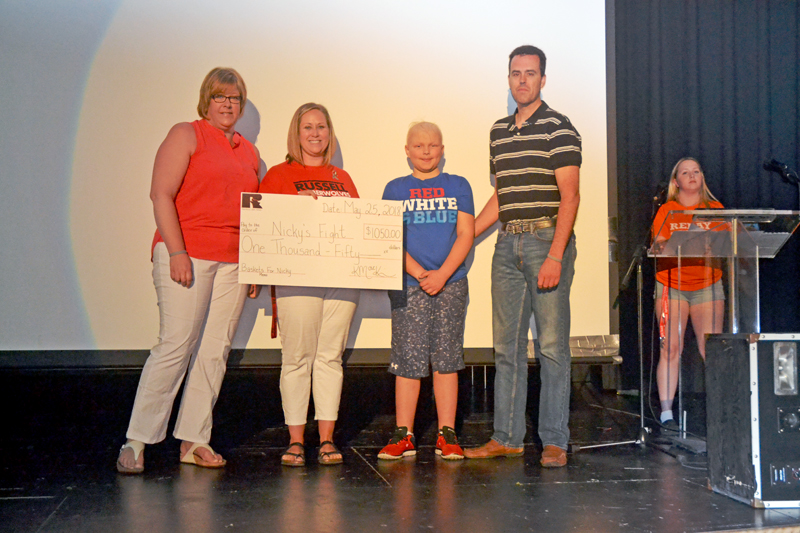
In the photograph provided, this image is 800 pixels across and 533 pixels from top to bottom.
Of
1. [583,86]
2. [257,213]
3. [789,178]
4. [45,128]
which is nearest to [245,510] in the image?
[257,213]

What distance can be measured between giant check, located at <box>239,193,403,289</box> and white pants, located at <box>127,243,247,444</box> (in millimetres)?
147

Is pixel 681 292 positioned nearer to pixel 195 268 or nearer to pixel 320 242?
pixel 320 242

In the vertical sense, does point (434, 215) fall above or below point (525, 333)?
above

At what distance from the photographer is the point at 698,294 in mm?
2844

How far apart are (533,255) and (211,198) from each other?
133cm

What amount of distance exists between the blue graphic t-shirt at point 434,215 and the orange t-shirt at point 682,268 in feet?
2.89

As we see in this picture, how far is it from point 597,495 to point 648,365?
8.13ft

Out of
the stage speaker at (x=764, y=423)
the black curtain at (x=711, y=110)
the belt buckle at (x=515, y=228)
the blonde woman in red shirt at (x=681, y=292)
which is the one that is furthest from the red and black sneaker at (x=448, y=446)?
the black curtain at (x=711, y=110)

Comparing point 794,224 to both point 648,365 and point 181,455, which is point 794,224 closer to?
point 648,365

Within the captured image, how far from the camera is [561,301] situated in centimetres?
248

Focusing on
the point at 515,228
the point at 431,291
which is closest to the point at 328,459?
the point at 431,291

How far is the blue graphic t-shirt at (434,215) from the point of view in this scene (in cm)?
264

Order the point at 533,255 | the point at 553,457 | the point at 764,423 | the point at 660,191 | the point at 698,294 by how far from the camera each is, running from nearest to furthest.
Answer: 1. the point at 764,423
2. the point at 553,457
3. the point at 533,255
4. the point at 698,294
5. the point at 660,191

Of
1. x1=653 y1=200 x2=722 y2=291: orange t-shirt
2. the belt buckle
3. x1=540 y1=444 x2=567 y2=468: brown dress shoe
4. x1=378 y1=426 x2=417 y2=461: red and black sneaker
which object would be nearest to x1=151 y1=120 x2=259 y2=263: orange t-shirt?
x1=378 y1=426 x2=417 y2=461: red and black sneaker
